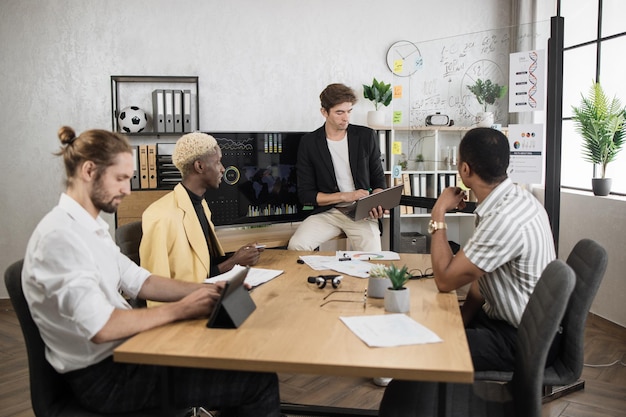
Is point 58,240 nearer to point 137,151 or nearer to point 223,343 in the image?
point 223,343

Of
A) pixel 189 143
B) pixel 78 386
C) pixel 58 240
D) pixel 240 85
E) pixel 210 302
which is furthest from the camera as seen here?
pixel 240 85

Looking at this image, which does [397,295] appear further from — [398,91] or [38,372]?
[398,91]

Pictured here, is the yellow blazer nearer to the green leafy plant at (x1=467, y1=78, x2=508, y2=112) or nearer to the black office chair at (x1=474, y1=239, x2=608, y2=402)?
the black office chair at (x1=474, y1=239, x2=608, y2=402)

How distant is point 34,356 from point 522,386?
4.95 feet

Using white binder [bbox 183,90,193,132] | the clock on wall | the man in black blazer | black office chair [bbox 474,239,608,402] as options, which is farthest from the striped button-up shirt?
white binder [bbox 183,90,193,132]

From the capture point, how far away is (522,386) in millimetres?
1867

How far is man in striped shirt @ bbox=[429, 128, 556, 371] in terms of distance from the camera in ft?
7.18

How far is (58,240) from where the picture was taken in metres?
1.72

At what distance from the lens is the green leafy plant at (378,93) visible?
5.34 metres

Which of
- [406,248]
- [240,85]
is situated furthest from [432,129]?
[240,85]

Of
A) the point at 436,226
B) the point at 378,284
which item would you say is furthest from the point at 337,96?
the point at 378,284

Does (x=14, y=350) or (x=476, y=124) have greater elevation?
(x=476, y=124)

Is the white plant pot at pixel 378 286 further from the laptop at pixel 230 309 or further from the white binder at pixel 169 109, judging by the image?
the white binder at pixel 169 109

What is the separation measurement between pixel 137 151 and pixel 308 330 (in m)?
3.52
